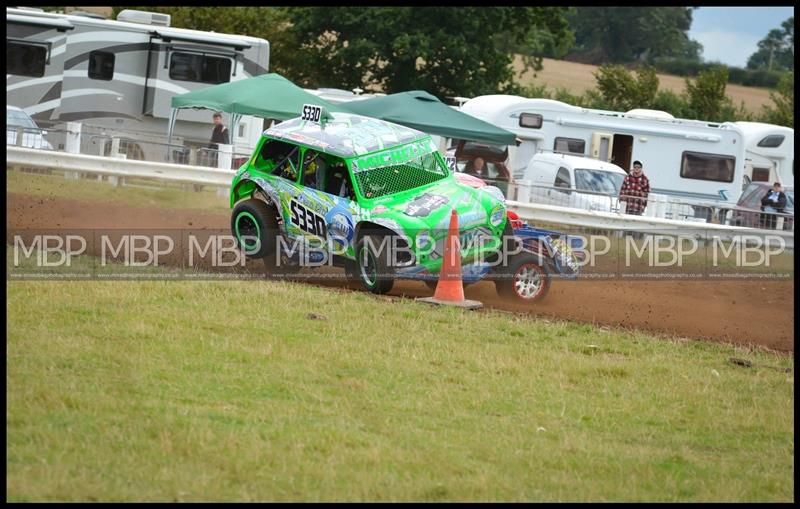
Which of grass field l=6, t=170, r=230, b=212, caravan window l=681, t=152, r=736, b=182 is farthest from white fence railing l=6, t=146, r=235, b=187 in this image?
caravan window l=681, t=152, r=736, b=182

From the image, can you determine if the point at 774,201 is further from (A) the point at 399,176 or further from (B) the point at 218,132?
(A) the point at 399,176

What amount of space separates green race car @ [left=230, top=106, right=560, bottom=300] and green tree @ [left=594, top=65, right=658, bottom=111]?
34.7 metres

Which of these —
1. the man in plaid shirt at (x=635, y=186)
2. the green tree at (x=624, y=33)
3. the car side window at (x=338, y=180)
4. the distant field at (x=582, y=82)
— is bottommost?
the car side window at (x=338, y=180)

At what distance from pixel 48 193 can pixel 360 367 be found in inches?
472

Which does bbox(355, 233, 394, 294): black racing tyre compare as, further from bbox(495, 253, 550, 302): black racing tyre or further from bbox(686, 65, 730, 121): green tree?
bbox(686, 65, 730, 121): green tree

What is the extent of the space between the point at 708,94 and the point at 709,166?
21743mm

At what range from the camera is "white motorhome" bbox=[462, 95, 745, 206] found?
26062mm

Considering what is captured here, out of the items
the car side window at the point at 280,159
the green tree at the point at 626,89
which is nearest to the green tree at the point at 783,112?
the green tree at the point at 626,89

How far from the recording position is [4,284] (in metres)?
11.8

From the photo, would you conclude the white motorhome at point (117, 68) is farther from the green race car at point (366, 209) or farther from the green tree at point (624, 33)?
the green tree at point (624, 33)

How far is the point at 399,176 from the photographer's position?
14.1m

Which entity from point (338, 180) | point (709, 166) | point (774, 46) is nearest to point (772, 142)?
point (709, 166)

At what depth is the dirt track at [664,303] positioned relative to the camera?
43.9 ft

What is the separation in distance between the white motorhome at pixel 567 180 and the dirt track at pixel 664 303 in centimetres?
502
